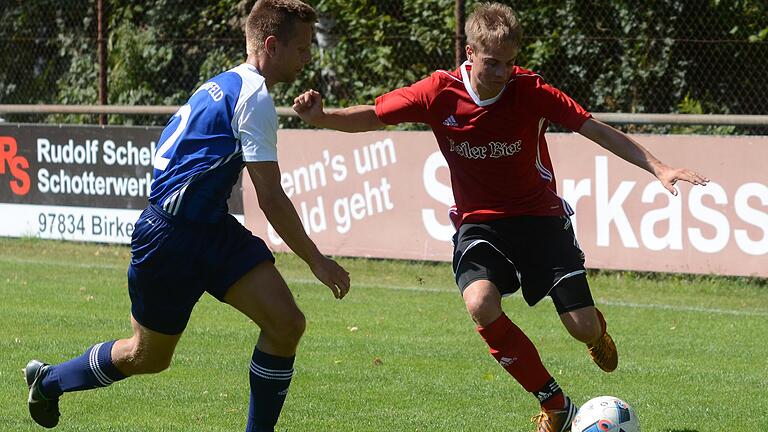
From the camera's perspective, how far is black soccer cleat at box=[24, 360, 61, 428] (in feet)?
19.6

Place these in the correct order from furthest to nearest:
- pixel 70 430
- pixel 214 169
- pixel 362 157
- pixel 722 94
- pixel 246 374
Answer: pixel 722 94 < pixel 362 157 < pixel 246 374 < pixel 70 430 < pixel 214 169

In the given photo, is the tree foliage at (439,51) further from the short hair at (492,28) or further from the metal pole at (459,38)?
the short hair at (492,28)

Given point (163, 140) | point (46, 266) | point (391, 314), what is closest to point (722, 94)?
point (391, 314)

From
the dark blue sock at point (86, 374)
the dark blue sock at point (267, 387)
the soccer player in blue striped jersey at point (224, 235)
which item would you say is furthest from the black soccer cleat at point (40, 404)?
the dark blue sock at point (267, 387)

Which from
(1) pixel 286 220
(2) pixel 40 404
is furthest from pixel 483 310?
(2) pixel 40 404

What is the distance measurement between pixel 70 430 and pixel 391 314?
13.5 feet

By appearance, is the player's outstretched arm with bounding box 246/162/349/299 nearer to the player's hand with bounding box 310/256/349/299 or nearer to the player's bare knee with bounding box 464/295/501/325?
the player's hand with bounding box 310/256/349/299

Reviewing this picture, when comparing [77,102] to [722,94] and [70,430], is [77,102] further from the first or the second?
[70,430]

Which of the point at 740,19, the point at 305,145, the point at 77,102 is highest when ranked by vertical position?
the point at 740,19

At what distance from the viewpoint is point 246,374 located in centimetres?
750

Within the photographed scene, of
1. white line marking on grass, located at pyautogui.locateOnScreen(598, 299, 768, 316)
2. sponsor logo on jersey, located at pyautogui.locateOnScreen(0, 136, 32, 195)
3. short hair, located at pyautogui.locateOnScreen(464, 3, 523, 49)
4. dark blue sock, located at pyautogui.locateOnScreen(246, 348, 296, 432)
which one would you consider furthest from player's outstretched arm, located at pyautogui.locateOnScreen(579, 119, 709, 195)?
sponsor logo on jersey, located at pyautogui.locateOnScreen(0, 136, 32, 195)

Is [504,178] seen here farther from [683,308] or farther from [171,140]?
[683,308]

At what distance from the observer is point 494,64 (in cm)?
613

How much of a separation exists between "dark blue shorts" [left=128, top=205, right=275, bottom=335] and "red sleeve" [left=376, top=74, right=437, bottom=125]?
128 cm
